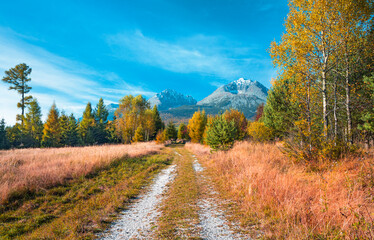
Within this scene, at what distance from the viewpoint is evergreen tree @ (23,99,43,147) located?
3955 centimetres

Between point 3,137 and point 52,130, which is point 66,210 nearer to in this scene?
point 52,130

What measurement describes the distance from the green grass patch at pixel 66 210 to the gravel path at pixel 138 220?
0.33m

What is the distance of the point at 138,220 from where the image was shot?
14.6 feet

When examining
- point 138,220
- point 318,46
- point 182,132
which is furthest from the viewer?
point 182,132

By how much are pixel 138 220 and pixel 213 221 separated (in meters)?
2.02

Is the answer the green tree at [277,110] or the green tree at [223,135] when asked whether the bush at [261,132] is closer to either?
the green tree at [277,110]

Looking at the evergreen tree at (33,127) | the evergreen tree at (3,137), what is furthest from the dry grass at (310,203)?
the evergreen tree at (3,137)

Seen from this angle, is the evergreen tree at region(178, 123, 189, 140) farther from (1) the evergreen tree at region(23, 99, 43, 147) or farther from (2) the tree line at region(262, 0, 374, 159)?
(2) the tree line at region(262, 0, 374, 159)

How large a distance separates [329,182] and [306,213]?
211cm

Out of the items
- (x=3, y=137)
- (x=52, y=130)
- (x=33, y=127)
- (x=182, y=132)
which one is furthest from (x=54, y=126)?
(x=182, y=132)

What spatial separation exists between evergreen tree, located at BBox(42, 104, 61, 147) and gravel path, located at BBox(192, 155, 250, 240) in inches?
1728

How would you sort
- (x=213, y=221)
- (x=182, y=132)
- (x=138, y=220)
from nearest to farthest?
(x=213, y=221) < (x=138, y=220) < (x=182, y=132)

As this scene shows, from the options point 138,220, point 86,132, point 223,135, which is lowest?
point 138,220

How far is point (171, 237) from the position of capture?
11.5 feet
